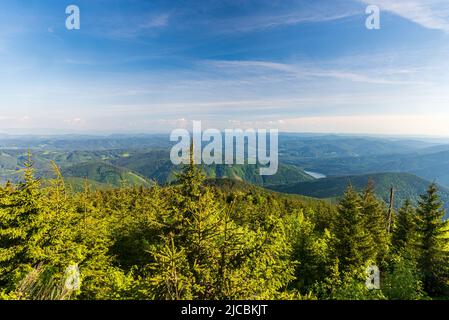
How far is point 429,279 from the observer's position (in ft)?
89.1

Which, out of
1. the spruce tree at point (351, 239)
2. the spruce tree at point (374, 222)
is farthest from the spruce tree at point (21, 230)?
the spruce tree at point (374, 222)

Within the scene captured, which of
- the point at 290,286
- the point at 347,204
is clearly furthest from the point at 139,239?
the point at 347,204

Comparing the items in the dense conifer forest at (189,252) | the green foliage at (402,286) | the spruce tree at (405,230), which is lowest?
the spruce tree at (405,230)

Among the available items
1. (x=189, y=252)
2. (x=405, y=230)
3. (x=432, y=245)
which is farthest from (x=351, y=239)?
(x=189, y=252)

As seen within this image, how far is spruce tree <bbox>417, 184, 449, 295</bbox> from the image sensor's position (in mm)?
26812

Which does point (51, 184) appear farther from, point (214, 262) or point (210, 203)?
point (214, 262)

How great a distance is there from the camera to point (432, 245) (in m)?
28.5

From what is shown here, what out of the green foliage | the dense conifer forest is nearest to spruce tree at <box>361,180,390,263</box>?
the dense conifer forest

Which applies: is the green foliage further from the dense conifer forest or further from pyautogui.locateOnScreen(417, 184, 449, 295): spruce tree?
pyautogui.locateOnScreen(417, 184, 449, 295): spruce tree

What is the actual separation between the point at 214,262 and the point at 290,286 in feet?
55.7

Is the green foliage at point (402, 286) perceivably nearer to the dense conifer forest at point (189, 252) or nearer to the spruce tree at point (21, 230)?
the dense conifer forest at point (189, 252)

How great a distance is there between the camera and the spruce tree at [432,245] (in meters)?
26.8
